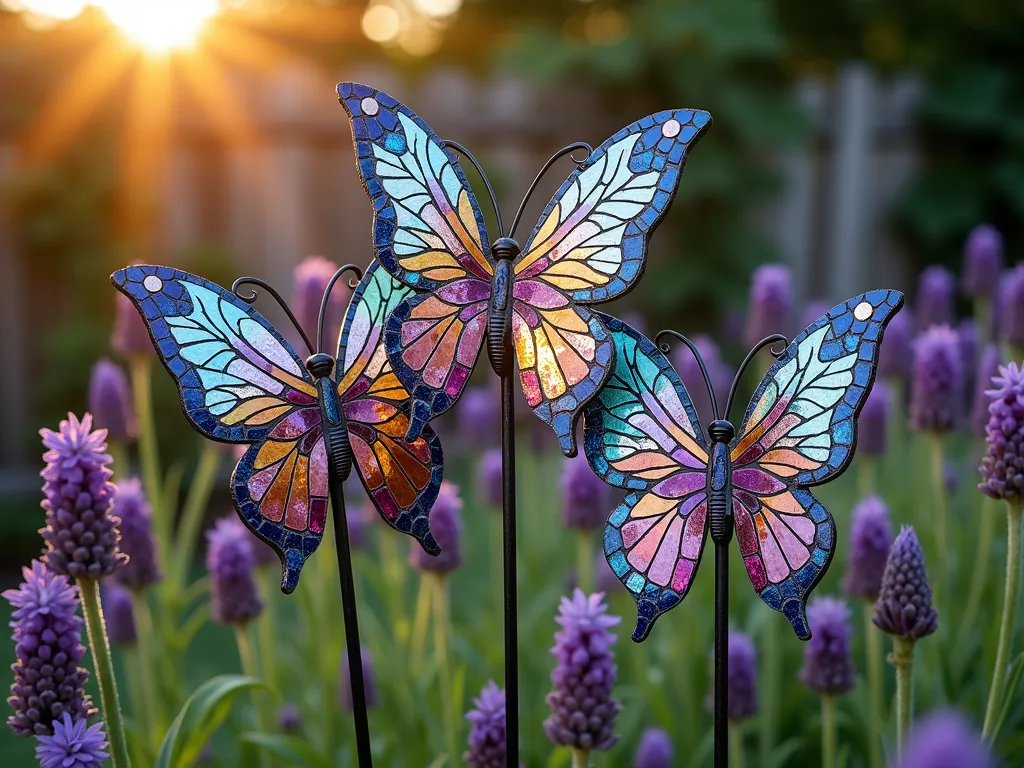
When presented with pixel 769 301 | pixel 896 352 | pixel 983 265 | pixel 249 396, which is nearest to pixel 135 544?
pixel 249 396

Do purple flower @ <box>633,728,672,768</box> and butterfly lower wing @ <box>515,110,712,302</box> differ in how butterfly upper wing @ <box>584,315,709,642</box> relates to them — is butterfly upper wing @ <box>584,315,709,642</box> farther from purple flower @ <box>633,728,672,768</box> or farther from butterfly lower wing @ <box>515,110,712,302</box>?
purple flower @ <box>633,728,672,768</box>

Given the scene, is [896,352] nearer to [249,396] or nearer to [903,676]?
[903,676]

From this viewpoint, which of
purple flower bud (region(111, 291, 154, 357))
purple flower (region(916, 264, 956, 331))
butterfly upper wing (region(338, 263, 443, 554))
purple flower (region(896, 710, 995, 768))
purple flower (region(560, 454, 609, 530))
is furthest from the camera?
purple flower (region(916, 264, 956, 331))

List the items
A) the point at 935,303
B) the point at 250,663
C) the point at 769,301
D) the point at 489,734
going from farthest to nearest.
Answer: the point at 935,303
the point at 769,301
the point at 250,663
the point at 489,734

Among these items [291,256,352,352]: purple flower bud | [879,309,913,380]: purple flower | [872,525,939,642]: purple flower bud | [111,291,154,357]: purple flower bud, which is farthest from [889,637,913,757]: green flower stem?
[111,291,154,357]: purple flower bud

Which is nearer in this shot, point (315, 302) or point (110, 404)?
point (315, 302)

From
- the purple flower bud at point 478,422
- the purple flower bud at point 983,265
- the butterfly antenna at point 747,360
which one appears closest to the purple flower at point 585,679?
the butterfly antenna at point 747,360
